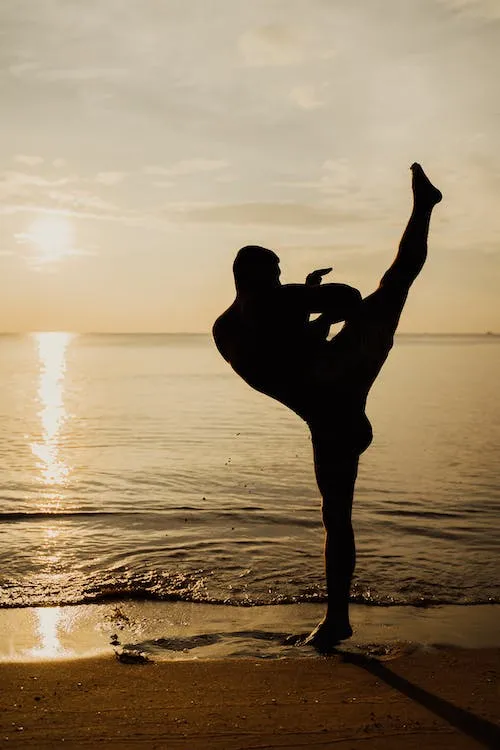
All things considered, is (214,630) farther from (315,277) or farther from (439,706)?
(315,277)

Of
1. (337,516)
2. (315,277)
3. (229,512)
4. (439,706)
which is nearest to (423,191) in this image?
(315,277)

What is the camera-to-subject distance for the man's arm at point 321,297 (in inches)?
193

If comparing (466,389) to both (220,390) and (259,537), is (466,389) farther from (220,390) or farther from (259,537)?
(259,537)

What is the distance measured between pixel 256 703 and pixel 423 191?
3.37m

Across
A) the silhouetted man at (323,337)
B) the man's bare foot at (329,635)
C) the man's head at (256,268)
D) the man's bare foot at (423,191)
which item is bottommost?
the man's bare foot at (329,635)

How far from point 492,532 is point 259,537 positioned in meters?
3.25

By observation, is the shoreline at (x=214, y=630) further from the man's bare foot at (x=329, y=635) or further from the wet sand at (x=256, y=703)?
the wet sand at (x=256, y=703)

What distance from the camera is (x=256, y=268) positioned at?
5.15 m

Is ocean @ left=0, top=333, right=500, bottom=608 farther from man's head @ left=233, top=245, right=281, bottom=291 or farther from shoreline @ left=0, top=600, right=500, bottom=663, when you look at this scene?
man's head @ left=233, top=245, right=281, bottom=291

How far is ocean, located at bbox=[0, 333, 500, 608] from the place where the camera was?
8047 mm

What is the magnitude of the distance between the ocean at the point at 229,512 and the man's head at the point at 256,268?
3.50 m

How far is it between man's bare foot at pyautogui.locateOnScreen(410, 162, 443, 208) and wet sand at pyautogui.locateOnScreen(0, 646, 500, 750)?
309 centimetres

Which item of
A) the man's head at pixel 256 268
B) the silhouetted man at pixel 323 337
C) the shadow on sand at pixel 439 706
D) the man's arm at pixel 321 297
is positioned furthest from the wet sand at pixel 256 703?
the man's head at pixel 256 268

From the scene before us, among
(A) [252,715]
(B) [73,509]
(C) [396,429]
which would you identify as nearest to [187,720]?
(A) [252,715]
